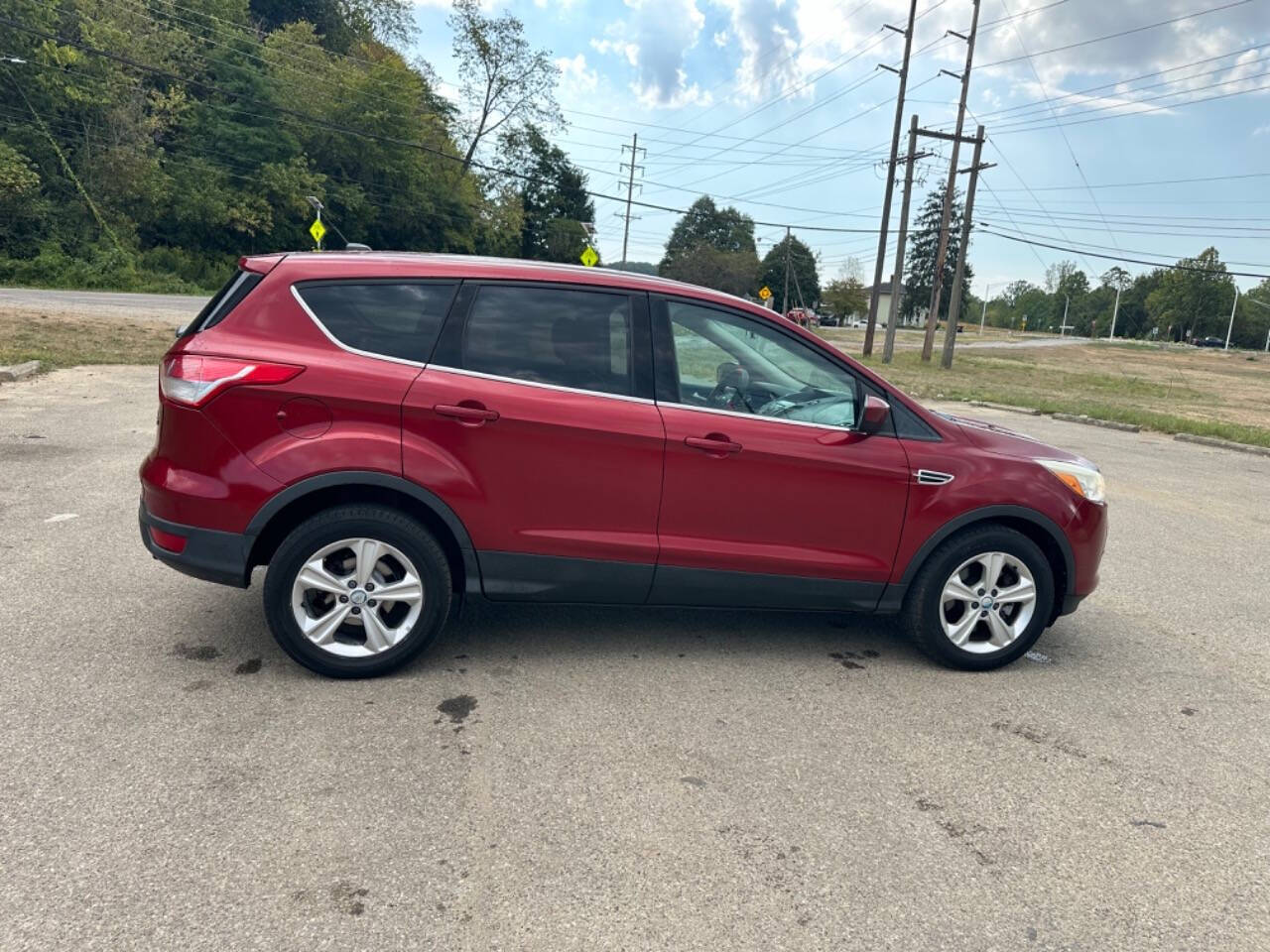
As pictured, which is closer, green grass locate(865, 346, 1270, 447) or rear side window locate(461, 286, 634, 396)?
rear side window locate(461, 286, 634, 396)

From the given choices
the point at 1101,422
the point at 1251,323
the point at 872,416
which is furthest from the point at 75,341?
the point at 1251,323

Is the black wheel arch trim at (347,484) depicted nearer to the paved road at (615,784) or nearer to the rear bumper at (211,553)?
the rear bumper at (211,553)

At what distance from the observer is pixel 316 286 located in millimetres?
3865

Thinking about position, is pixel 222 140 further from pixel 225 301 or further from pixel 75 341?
pixel 225 301

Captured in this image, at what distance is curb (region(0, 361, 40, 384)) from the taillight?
32.1ft

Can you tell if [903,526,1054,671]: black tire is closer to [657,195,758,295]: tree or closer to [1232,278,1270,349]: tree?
[657,195,758,295]: tree

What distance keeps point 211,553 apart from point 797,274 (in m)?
112

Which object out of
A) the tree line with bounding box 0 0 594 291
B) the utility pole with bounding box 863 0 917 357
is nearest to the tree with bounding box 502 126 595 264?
the tree line with bounding box 0 0 594 291

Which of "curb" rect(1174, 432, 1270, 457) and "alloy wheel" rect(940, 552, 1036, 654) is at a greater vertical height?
"curb" rect(1174, 432, 1270, 457)

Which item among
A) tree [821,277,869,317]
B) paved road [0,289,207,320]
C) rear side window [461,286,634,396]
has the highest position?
tree [821,277,869,317]

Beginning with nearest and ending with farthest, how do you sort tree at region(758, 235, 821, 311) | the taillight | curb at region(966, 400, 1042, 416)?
the taillight < curb at region(966, 400, 1042, 416) < tree at region(758, 235, 821, 311)

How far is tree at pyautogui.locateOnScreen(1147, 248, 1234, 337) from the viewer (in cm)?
11506

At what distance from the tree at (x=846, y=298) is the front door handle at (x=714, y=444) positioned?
112354 mm

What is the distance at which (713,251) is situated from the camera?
3809 inches
